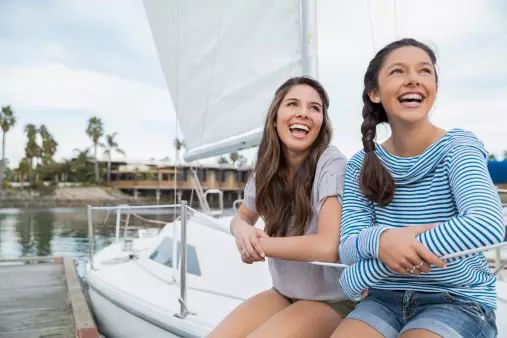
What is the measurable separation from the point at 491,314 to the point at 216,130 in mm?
3714

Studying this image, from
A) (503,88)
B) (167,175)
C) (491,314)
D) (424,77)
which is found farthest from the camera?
(167,175)

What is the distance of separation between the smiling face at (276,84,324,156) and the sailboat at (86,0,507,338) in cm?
110

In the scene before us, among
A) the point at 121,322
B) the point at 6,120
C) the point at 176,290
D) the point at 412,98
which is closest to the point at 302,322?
the point at 412,98

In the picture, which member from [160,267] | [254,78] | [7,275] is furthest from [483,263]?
[7,275]

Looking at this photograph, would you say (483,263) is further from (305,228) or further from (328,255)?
(305,228)

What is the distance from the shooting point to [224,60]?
472cm

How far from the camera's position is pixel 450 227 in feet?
4.69

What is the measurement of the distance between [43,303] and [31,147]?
74280mm

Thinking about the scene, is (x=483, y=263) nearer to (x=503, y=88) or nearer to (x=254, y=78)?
(x=503, y=88)

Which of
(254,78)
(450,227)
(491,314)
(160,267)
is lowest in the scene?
(160,267)

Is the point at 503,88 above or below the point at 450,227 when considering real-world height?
above

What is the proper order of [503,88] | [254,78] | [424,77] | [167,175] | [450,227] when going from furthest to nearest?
1. [167,175]
2. [254,78]
3. [503,88]
4. [424,77]
5. [450,227]

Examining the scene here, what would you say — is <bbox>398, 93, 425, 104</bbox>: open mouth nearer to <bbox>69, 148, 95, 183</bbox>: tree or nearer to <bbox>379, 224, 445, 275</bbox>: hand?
<bbox>379, 224, 445, 275</bbox>: hand

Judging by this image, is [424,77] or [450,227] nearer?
[450,227]
